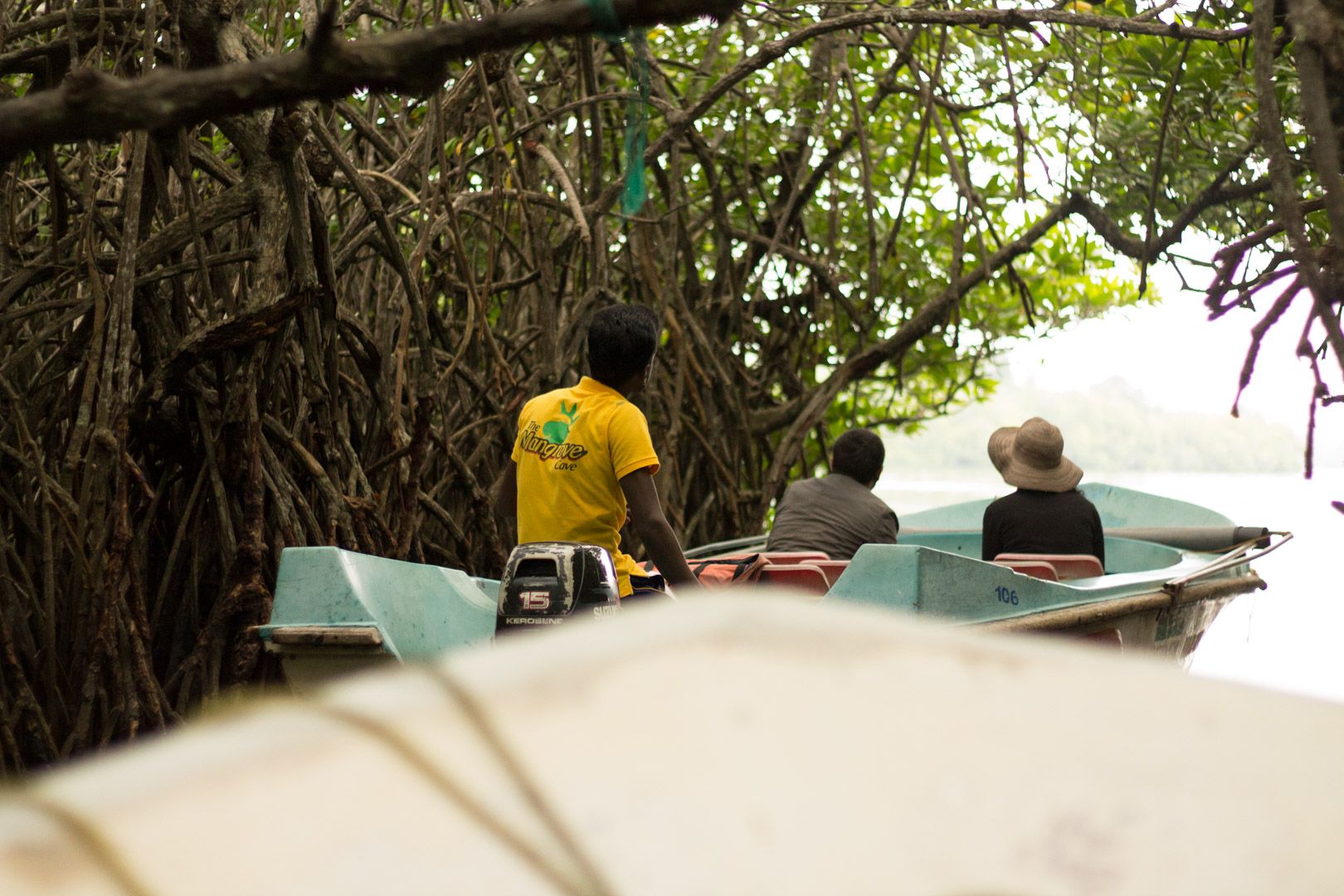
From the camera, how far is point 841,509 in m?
4.37

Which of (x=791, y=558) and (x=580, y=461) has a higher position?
(x=580, y=461)

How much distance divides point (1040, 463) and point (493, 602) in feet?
6.49

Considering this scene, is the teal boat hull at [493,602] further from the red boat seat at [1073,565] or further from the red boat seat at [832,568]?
the red boat seat at [832,568]

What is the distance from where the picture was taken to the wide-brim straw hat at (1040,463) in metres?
4.46

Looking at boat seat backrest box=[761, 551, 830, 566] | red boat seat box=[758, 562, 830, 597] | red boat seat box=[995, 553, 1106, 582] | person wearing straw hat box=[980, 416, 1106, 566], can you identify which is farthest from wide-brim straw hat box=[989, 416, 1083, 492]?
red boat seat box=[758, 562, 830, 597]

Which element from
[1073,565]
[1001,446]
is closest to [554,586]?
[1073,565]

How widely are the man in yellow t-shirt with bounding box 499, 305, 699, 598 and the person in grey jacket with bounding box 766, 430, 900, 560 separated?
4.76ft

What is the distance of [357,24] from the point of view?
16.5 feet

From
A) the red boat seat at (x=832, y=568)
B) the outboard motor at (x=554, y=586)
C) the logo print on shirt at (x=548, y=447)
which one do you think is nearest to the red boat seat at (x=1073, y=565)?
the red boat seat at (x=832, y=568)

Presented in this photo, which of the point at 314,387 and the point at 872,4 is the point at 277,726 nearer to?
the point at 314,387

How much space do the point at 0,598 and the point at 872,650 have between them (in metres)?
3.21

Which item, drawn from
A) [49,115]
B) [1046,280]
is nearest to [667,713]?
[49,115]

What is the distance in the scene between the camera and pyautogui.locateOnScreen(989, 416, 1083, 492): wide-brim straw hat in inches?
176

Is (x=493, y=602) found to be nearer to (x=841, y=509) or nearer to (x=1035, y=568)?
(x=841, y=509)
